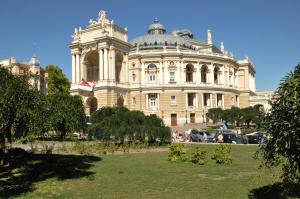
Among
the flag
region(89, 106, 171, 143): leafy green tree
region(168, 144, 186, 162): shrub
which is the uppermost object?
the flag

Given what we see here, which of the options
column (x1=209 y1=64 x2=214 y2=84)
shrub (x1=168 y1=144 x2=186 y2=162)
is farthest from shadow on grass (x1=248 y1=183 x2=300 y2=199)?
column (x1=209 y1=64 x2=214 y2=84)

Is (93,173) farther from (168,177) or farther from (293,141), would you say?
(293,141)

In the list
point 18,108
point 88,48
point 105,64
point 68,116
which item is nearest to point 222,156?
point 18,108

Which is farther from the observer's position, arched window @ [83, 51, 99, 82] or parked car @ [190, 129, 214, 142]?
arched window @ [83, 51, 99, 82]

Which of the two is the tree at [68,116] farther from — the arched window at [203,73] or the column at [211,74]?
the arched window at [203,73]

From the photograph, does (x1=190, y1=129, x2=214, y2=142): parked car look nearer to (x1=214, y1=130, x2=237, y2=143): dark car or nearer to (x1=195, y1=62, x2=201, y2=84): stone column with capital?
(x1=214, y1=130, x2=237, y2=143): dark car

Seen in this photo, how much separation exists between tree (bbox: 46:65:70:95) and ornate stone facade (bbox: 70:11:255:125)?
4.85 m

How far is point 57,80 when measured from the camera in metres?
78.8

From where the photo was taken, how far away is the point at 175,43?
87.1m

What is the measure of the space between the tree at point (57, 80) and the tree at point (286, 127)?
2707 inches

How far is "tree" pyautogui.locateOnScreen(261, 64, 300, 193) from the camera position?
10.1m

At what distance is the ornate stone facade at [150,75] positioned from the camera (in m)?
69.2

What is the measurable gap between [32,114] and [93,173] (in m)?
3.83

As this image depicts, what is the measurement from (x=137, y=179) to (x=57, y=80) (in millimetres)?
64599
